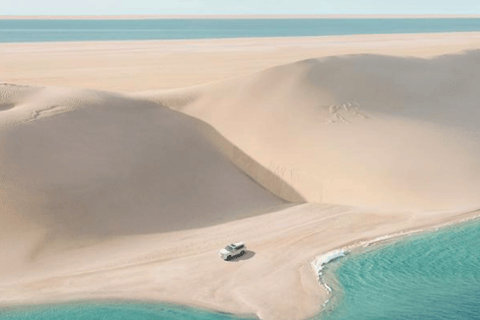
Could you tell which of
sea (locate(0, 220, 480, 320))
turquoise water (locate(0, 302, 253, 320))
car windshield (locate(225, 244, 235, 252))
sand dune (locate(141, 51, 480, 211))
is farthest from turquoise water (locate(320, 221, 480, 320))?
turquoise water (locate(0, 302, 253, 320))

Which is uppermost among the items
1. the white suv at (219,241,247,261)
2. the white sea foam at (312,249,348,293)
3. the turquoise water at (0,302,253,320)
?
the white suv at (219,241,247,261)

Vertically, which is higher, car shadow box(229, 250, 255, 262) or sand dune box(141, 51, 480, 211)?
sand dune box(141, 51, 480, 211)

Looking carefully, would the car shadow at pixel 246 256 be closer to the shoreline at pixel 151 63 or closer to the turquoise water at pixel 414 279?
the turquoise water at pixel 414 279

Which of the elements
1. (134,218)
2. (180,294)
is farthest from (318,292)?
(134,218)

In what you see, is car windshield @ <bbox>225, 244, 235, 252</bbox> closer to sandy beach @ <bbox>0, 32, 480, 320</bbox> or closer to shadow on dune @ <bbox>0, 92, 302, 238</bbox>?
sandy beach @ <bbox>0, 32, 480, 320</bbox>

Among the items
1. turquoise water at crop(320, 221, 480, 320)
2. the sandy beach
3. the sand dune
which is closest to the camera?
turquoise water at crop(320, 221, 480, 320)

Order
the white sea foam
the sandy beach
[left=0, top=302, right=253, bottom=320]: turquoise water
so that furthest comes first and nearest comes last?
the white sea foam → the sandy beach → [left=0, top=302, right=253, bottom=320]: turquoise water

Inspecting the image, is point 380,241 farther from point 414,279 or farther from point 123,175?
point 123,175
